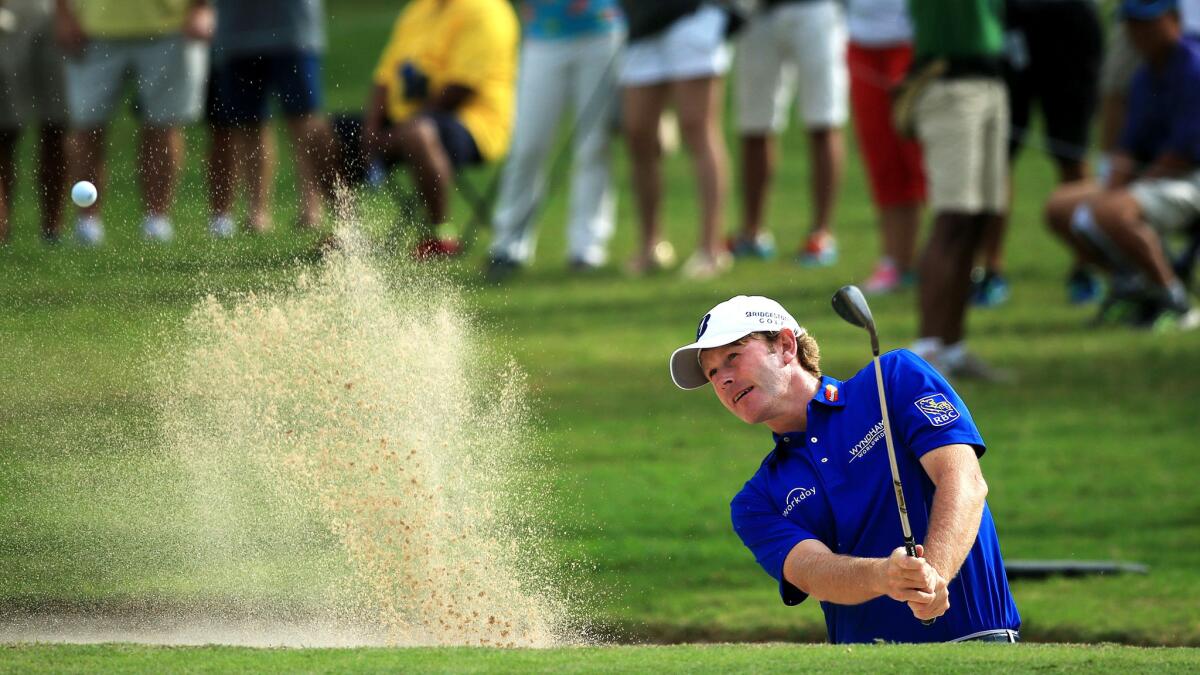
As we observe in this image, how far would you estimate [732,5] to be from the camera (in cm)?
1086

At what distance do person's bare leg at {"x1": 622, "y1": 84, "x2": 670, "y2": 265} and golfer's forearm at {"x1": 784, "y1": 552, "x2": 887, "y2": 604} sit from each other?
732 cm

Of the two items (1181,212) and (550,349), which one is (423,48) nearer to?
(550,349)

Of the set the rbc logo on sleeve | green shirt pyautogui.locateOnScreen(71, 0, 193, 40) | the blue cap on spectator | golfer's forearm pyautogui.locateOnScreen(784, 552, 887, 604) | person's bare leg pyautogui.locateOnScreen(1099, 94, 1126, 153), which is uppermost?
green shirt pyautogui.locateOnScreen(71, 0, 193, 40)

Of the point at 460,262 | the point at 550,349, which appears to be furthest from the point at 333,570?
the point at 460,262

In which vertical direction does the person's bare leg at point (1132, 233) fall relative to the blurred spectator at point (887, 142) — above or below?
below

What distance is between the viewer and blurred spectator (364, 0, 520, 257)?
1131 cm

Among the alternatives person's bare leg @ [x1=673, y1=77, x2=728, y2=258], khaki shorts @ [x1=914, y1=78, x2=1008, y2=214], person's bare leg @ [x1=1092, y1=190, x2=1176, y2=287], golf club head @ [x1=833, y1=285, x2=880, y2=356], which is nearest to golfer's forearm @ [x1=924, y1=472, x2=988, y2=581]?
golf club head @ [x1=833, y1=285, x2=880, y2=356]

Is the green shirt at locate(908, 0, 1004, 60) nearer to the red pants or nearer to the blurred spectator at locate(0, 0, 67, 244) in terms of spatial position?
the red pants

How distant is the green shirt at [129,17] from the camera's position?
37.7 feet

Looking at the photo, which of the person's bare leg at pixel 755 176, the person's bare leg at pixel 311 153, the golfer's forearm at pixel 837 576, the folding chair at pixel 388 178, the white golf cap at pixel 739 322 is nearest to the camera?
the golfer's forearm at pixel 837 576

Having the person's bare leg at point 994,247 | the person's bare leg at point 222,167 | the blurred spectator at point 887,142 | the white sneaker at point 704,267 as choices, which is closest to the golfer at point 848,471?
the person's bare leg at point 994,247

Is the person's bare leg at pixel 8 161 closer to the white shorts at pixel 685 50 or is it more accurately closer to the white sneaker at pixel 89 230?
the white sneaker at pixel 89 230

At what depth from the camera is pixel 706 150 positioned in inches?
444

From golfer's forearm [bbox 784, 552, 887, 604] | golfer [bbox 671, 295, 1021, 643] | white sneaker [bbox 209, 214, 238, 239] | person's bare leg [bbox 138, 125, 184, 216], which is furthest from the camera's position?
person's bare leg [bbox 138, 125, 184, 216]
